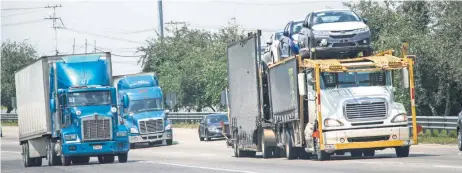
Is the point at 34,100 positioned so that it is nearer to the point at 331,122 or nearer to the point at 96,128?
the point at 96,128

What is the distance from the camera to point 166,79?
3617 inches

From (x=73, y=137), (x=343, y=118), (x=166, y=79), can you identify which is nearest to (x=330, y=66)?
(x=343, y=118)

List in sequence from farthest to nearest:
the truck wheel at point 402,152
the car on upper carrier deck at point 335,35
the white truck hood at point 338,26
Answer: the white truck hood at point 338,26 → the car on upper carrier deck at point 335,35 → the truck wheel at point 402,152

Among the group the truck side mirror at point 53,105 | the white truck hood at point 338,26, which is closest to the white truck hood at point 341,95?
the white truck hood at point 338,26

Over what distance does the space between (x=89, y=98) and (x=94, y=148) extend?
1.63 m

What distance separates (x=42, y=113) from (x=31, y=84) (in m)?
1.79

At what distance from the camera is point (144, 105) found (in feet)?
172

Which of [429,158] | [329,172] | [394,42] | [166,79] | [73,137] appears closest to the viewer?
[329,172]

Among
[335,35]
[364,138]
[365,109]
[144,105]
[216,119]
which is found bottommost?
[364,138]

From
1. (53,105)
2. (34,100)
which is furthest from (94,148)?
(34,100)

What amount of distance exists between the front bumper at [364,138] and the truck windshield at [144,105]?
79.8ft

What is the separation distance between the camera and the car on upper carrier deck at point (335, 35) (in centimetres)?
2983

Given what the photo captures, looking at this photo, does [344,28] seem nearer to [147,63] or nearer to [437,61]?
[437,61]

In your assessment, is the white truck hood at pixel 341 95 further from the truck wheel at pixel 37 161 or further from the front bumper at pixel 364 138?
the truck wheel at pixel 37 161
